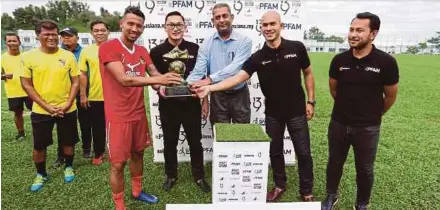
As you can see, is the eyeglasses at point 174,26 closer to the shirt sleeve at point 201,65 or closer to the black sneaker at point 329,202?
the shirt sleeve at point 201,65

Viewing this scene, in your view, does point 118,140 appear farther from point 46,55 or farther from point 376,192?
point 376,192

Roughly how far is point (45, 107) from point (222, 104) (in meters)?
2.00

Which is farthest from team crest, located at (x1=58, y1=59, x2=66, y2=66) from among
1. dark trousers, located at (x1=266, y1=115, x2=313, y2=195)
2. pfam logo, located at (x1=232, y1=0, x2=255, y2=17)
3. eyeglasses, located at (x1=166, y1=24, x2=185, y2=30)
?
dark trousers, located at (x1=266, y1=115, x2=313, y2=195)

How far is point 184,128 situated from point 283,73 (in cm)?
133

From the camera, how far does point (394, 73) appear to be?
114 inches

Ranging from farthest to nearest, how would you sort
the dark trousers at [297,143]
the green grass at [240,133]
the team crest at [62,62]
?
the team crest at [62,62]
the dark trousers at [297,143]
the green grass at [240,133]

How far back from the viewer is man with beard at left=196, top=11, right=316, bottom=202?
334 cm

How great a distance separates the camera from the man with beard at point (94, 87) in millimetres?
4582

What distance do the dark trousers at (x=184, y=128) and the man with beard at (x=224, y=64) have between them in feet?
1.00

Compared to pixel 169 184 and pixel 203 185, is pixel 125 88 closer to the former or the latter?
pixel 169 184

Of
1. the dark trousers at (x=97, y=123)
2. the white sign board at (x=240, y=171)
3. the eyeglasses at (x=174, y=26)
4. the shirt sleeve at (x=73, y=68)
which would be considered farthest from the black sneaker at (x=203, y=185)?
the shirt sleeve at (x=73, y=68)

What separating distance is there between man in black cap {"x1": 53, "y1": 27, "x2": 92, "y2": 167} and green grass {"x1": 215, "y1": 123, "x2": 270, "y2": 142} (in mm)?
2763

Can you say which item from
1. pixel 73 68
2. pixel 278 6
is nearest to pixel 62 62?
pixel 73 68

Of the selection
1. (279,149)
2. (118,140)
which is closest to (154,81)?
(118,140)
